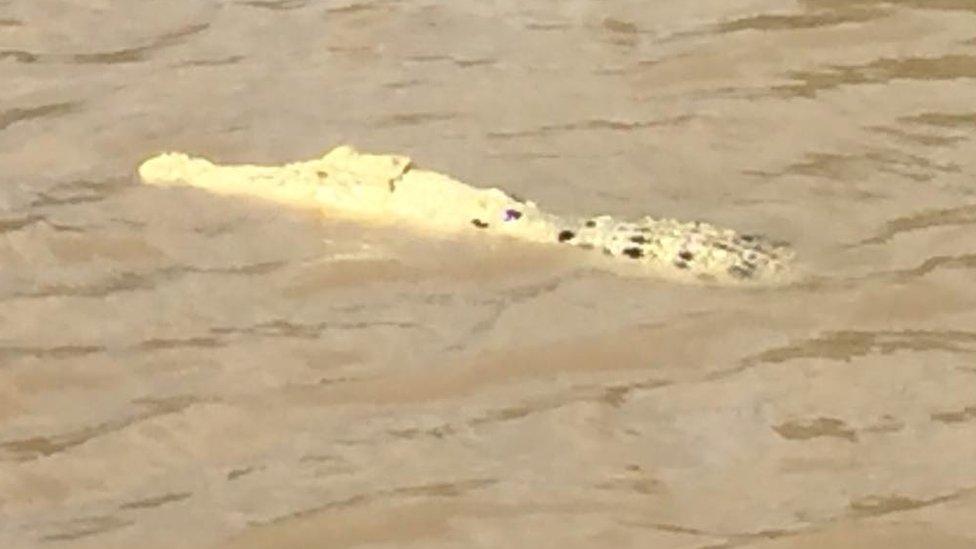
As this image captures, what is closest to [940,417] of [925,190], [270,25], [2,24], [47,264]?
[925,190]

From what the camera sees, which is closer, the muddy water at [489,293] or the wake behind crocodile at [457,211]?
the muddy water at [489,293]

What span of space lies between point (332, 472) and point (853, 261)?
136 cm

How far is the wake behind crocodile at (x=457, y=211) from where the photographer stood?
160 inches

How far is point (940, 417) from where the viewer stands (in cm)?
348

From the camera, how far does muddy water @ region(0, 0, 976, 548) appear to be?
3.30 meters

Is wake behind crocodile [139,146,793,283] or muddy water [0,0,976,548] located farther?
wake behind crocodile [139,146,793,283]

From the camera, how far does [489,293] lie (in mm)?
4066

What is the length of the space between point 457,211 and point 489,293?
0.36m

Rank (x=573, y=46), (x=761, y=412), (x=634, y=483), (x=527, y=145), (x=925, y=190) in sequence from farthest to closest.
A: (x=573, y=46) < (x=527, y=145) < (x=925, y=190) < (x=761, y=412) < (x=634, y=483)

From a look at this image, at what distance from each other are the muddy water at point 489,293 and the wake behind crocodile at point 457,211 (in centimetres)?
5

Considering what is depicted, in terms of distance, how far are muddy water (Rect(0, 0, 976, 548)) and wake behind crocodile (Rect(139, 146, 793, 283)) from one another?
0.05 meters

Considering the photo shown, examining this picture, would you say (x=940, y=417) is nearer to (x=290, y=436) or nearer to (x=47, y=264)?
(x=290, y=436)

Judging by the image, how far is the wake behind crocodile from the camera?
13.4ft

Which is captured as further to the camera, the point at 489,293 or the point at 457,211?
the point at 457,211
